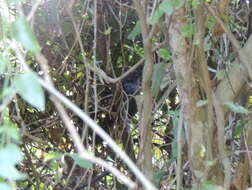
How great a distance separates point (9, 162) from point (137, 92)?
4.19ft

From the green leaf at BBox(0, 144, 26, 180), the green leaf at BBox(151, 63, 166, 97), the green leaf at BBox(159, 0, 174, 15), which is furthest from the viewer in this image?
the green leaf at BBox(151, 63, 166, 97)

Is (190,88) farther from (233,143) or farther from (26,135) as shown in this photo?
(26,135)

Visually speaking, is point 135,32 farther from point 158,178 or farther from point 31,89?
point 31,89

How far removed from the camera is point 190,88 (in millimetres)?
1063

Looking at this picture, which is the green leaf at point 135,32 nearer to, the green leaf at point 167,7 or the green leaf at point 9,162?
the green leaf at point 167,7

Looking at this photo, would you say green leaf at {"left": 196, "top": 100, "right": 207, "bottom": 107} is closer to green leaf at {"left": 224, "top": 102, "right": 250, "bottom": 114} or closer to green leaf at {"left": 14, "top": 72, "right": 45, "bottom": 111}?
green leaf at {"left": 224, "top": 102, "right": 250, "bottom": 114}

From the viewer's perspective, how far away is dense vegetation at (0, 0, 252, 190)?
20.6 inches

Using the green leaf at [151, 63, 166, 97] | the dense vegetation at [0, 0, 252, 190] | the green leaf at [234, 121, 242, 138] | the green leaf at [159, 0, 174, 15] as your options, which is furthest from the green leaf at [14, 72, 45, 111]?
the green leaf at [234, 121, 242, 138]

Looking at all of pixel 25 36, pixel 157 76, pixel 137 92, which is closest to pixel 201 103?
pixel 157 76

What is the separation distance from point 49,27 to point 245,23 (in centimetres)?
64

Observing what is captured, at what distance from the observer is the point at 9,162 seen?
477mm

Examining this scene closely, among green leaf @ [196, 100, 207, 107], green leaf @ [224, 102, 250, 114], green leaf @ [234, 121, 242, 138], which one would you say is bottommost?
green leaf @ [234, 121, 242, 138]

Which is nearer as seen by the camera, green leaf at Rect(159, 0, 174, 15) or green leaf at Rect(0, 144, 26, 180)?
green leaf at Rect(0, 144, 26, 180)

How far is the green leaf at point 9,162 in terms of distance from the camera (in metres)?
0.47
